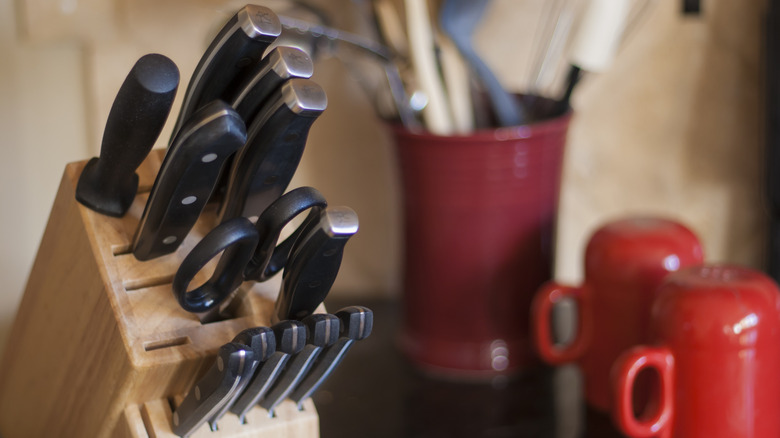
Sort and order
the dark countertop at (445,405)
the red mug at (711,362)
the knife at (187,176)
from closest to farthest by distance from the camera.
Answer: the knife at (187,176) < the red mug at (711,362) < the dark countertop at (445,405)

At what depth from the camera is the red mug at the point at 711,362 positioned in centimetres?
52

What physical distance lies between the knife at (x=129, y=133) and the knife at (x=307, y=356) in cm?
11

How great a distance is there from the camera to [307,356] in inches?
15.0

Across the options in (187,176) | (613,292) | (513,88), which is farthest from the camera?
(513,88)

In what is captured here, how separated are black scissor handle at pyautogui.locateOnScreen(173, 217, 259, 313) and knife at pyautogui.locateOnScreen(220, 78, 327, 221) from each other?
34 millimetres

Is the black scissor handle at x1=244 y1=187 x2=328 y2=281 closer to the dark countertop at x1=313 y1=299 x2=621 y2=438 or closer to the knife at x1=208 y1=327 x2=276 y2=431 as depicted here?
the knife at x1=208 y1=327 x2=276 y2=431

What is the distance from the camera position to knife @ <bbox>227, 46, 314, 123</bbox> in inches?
14.0

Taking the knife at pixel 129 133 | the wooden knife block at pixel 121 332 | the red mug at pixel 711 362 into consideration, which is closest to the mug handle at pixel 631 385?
the red mug at pixel 711 362

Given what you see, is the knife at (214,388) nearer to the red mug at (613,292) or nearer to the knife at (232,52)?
the knife at (232,52)

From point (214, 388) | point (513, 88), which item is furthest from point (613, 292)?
point (214, 388)

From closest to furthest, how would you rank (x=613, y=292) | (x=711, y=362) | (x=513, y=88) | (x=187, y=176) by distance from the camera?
(x=187, y=176) < (x=711, y=362) < (x=613, y=292) < (x=513, y=88)

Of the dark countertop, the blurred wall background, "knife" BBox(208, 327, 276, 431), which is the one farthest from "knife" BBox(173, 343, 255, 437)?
the blurred wall background

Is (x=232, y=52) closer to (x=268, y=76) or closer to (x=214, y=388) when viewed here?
(x=268, y=76)

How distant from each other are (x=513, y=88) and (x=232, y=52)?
48 cm
